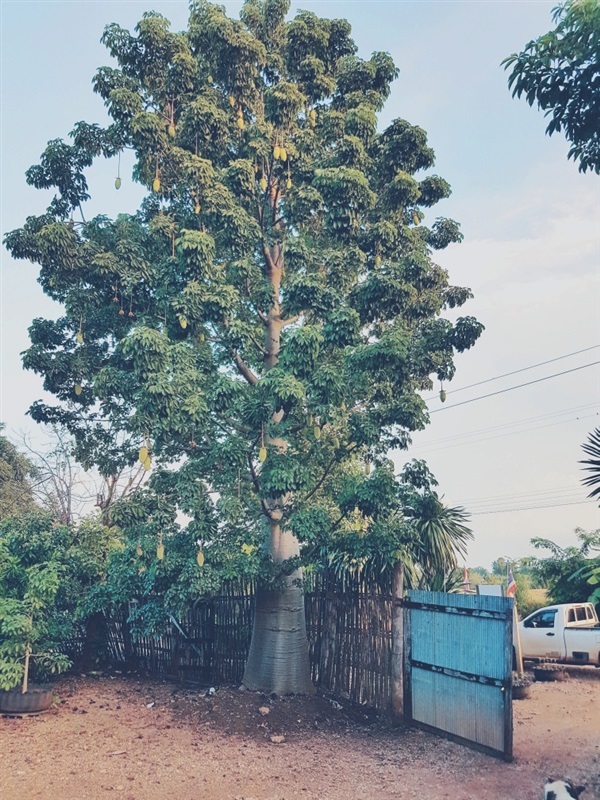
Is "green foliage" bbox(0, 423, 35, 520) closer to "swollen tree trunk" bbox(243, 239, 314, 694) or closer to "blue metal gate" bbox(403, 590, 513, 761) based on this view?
"swollen tree trunk" bbox(243, 239, 314, 694)

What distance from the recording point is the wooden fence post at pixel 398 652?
29.0ft

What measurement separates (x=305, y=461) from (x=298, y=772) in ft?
14.3

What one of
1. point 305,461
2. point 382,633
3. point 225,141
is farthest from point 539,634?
point 225,141

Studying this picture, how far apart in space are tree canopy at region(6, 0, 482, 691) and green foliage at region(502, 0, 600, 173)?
3.45m

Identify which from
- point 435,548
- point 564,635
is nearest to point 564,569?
point 564,635

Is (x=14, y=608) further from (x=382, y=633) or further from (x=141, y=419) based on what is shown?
(x=382, y=633)

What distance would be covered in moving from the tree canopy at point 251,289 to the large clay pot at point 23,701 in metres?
2.66

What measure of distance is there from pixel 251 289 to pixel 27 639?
627cm

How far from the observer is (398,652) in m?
8.93

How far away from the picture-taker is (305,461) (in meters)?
10.1

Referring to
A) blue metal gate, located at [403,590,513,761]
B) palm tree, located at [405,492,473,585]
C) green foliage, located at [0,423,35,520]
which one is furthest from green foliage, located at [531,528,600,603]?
green foliage, located at [0,423,35,520]

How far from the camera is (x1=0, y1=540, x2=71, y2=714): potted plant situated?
9.04 m

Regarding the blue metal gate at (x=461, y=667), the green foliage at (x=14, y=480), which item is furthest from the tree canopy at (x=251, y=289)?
the green foliage at (x=14, y=480)

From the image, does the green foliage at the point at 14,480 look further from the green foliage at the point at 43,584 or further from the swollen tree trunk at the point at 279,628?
the swollen tree trunk at the point at 279,628
